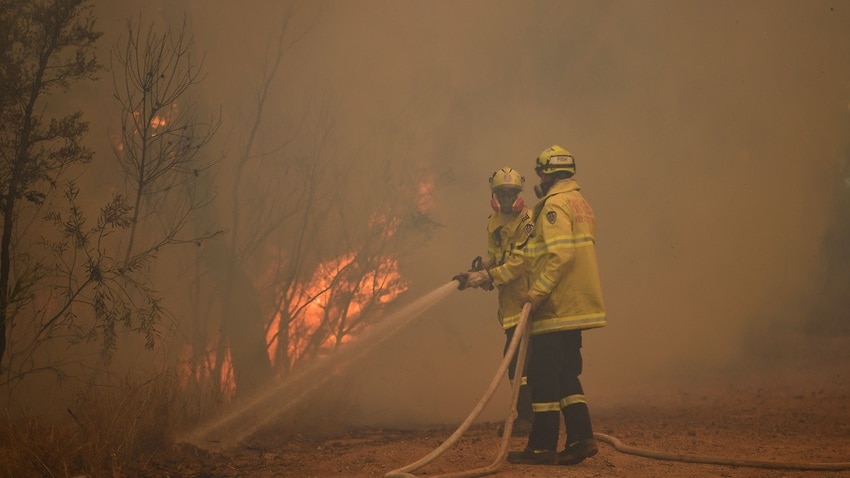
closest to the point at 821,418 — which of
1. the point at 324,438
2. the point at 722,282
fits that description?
the point at 324,438

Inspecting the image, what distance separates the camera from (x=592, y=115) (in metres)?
15.5

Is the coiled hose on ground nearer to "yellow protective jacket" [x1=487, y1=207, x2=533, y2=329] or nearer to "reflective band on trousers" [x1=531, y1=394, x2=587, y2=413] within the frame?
"reflective band on trousers" [x1=531, y1=394, x2=587, y2=413]

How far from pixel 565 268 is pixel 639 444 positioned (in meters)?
Result: 1.92

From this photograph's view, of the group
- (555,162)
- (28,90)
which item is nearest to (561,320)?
(555,162)

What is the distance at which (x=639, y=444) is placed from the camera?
581cm

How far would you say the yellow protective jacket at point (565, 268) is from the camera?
4.93 metres

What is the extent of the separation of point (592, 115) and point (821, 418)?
9.55 metres

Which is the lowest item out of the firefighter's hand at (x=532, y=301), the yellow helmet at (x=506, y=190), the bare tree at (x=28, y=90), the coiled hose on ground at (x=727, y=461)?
the coiled hose on ground at (x=727, y=461)

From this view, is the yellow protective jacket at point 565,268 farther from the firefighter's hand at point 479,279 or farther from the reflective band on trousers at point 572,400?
the firefighter's hand at point 479,279

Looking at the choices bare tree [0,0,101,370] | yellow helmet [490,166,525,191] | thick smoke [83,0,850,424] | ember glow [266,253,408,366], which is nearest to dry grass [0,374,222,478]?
bare tree [0,0,101,370]

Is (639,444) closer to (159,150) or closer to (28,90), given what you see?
(28,90)

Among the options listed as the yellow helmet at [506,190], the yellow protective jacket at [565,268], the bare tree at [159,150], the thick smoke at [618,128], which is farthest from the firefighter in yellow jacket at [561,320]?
the thick smoke at [618,128]

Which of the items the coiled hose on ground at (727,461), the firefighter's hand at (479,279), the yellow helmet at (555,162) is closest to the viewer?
the coiled hose on ground at (727,461)

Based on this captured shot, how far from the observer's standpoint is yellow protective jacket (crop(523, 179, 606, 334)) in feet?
16.2
